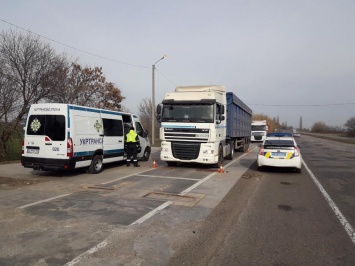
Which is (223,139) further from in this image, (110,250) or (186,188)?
(110,250)

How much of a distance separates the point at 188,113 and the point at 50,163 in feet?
18.9

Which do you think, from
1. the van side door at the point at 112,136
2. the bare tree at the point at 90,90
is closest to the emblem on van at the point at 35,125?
the van side door at the point at 112,136

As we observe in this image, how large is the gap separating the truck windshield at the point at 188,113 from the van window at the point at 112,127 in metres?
1.96

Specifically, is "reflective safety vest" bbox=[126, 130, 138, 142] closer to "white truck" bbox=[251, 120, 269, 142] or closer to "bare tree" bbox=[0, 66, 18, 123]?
"bare tree" bbox=[0, 66, 18, 123]

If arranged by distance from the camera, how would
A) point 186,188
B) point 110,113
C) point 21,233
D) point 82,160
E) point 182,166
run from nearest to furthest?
point 21,233, point 186,188, point 82,160, point 110,113, point 182,166

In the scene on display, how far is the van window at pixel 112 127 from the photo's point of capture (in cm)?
1241

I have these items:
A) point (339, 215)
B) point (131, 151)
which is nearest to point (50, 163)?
point (131, 151)

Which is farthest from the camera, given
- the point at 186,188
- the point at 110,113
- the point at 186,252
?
the point at 110,113

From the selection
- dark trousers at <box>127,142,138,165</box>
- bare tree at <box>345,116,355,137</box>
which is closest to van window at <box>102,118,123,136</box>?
dark trousers at <box>127,142,138,165</box>

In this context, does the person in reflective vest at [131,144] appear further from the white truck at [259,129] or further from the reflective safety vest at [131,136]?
Answer: the white truck at [259,129]

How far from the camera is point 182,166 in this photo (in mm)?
14398

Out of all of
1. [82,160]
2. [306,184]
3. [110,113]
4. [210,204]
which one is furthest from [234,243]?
[110,113]

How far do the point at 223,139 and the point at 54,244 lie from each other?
35.4 ft

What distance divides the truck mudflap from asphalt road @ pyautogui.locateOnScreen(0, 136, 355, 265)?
1.46 feet
